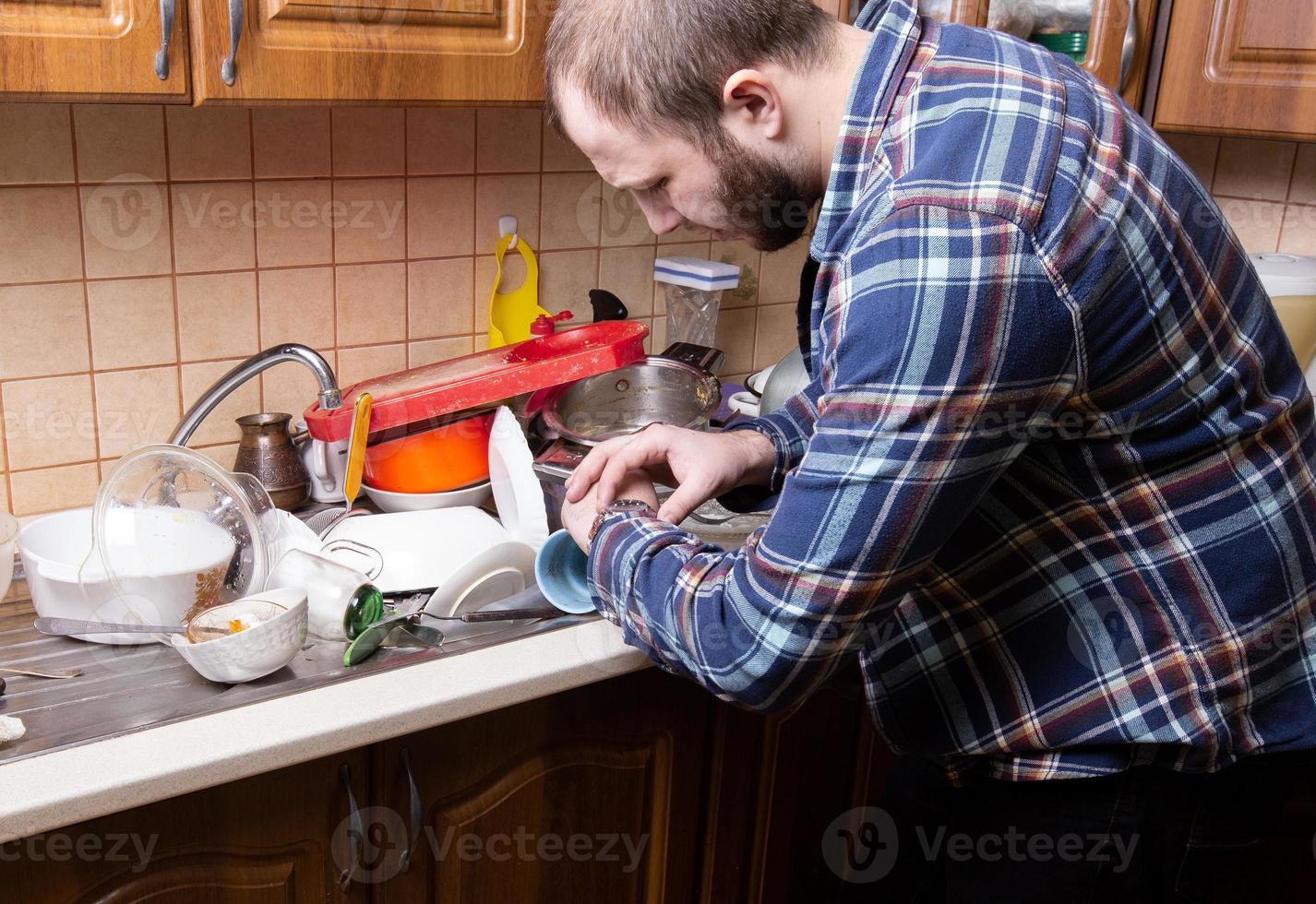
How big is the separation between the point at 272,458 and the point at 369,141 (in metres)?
0.43

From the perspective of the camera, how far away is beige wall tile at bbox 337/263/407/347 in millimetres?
1645

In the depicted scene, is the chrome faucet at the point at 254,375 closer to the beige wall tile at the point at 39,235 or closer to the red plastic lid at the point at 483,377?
the red plastic lid at the point at 483,377

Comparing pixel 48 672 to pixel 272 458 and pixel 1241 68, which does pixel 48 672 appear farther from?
pixel 1241 68

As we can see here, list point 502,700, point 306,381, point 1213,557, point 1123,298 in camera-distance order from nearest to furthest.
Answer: point 1123,298, point 1213,557, point 502,700, point 306,381

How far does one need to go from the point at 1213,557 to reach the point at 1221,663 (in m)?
0.09

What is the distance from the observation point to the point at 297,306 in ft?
5.29

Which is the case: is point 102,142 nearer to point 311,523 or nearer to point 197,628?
point 311,523

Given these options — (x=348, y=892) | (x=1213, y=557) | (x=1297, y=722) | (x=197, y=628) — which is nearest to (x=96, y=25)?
(x=197, y=628)

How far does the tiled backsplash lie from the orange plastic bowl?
21 cm

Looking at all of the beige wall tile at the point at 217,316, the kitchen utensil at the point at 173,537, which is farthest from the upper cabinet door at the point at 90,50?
the beige wall tile at the point at 217,316

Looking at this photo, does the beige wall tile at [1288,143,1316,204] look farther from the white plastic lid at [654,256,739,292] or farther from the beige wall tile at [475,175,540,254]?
the beige wall tile at [475,175,540,254]

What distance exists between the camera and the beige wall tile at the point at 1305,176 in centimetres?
202

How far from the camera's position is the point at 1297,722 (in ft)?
3.40

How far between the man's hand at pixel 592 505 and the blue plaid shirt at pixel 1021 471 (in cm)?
6
